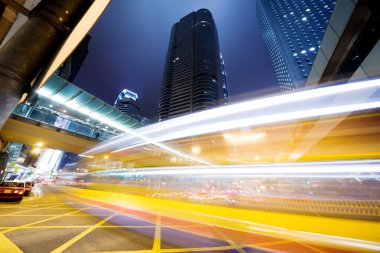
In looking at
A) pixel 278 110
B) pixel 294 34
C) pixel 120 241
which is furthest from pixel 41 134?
pixel 294 34

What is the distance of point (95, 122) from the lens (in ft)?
62.6

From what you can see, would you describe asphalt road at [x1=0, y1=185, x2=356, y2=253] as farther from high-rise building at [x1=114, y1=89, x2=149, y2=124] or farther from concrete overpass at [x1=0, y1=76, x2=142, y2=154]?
high-rise building at [x1=114, y1=89, x2=149, y2=124]

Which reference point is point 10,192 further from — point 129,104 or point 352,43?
point 129,104

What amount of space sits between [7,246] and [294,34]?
119178 millimetres

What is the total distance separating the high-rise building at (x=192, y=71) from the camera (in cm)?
10225

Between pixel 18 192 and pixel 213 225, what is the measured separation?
11623 mm

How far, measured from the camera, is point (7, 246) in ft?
11.0

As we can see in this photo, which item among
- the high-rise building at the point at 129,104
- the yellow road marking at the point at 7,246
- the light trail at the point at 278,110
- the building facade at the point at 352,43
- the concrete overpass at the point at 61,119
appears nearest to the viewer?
the yellow road marking at the point at 7,246

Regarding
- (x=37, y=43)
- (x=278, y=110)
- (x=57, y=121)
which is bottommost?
(x=37, y=43)

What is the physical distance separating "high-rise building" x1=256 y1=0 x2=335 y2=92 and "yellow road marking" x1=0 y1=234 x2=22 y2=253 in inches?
3226

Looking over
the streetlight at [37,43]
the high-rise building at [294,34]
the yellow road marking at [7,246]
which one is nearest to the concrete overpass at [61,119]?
the yellow road marking at [7,246]

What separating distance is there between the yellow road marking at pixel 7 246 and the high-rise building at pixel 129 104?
173 metres

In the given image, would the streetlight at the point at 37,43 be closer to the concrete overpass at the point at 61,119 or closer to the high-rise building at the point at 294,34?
the concrete overpass at the point at 61,119

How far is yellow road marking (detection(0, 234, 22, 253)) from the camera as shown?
3.17 metres
